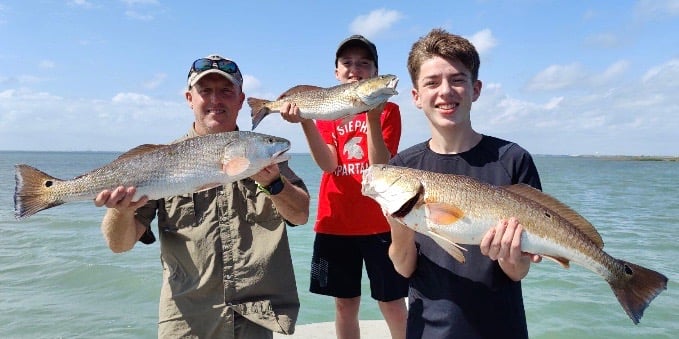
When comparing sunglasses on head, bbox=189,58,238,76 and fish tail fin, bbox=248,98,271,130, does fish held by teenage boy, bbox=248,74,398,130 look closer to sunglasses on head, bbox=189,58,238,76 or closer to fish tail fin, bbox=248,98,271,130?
fish tail fin, bbox=248,98,271,130

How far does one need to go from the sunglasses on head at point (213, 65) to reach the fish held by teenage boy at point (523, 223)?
1.82 metres

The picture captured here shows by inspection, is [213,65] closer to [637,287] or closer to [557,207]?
[557,207]

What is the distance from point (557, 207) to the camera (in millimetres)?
2695

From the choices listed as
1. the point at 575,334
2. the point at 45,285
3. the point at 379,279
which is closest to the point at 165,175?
the point at 379,279

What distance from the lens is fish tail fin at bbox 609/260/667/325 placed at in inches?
101

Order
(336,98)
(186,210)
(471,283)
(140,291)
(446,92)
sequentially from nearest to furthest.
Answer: (471,283) → (446,92) → (186,210) → (336,98) → (140,291)

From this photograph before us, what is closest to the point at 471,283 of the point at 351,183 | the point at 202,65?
the point at 351,183

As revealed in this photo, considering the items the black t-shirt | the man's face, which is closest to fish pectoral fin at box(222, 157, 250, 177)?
the man's face

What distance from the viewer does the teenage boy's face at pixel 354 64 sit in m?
4.80

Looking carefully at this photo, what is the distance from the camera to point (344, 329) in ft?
15.7

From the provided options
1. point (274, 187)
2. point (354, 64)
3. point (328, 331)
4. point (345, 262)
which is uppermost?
point (354, 64)

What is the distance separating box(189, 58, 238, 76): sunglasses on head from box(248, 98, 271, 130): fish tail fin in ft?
2.96

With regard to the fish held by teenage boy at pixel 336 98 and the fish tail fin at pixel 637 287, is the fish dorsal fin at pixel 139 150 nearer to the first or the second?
the fish held by teenage boy at pixel 336 98

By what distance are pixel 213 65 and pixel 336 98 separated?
3.85ft
